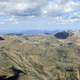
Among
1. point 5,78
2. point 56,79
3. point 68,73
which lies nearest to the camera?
point 5,78

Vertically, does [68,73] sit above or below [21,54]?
below

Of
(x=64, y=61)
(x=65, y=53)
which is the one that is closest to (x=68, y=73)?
(x=64, y=61)

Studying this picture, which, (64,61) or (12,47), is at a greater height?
(12,47)

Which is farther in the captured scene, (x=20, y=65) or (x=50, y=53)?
(x=50, y=53)

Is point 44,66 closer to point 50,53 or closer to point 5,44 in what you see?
point 50,53

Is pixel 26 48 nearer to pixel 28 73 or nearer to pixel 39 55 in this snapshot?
pixel 39 55

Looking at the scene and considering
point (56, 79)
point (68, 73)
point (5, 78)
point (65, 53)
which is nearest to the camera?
point (5, 78)

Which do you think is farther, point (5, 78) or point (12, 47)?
point (12, 47)

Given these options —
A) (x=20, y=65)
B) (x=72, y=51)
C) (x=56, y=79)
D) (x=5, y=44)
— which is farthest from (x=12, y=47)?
(x=72, y=51)

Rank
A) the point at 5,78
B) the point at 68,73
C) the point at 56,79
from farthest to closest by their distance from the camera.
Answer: the point at 68,73 < the point at 56,79 < the point at 5,78
